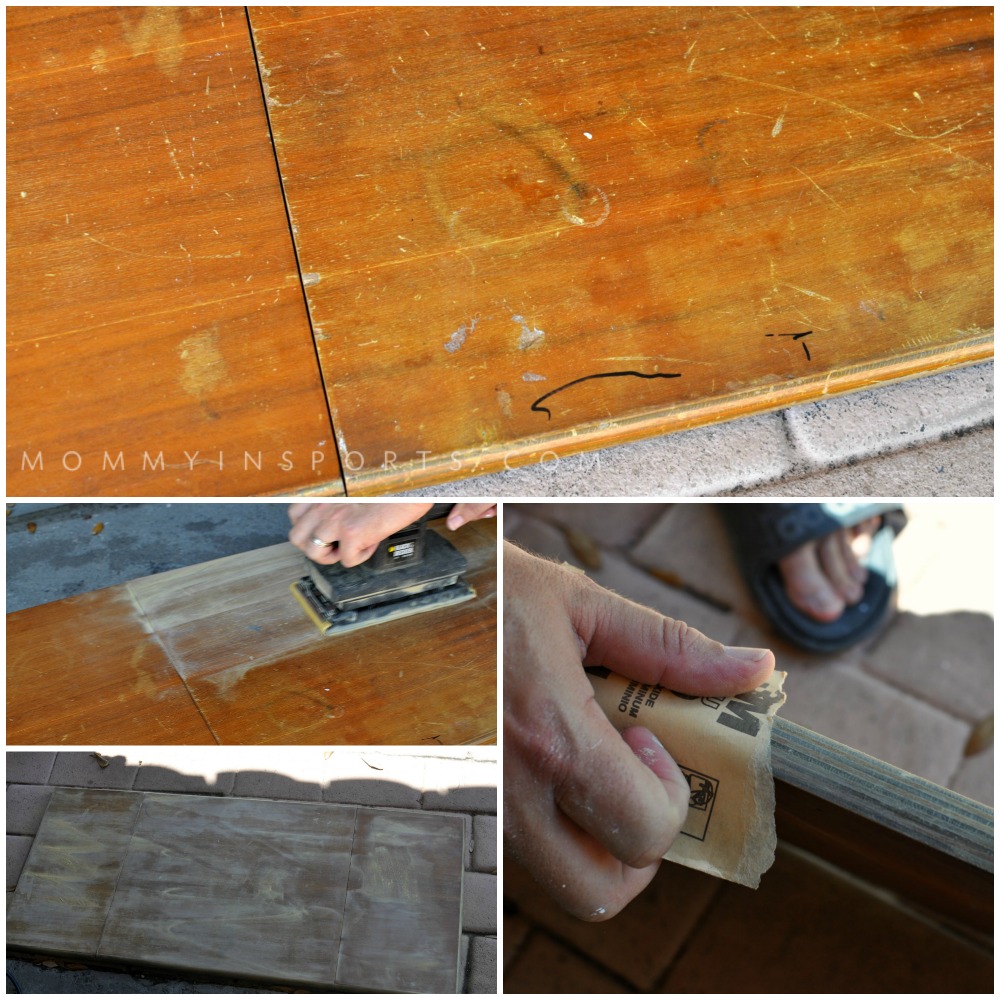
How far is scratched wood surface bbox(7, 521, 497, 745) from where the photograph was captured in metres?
1.13

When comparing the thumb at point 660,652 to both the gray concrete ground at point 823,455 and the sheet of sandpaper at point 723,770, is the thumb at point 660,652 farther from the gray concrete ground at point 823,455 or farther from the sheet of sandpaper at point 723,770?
the gray concrete ground at point 823,455

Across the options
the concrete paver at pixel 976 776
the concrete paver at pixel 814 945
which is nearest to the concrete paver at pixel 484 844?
the concrete paver at pixel 814 945

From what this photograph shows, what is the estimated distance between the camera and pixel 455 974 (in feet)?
3.92

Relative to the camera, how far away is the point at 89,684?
1136 millimetres

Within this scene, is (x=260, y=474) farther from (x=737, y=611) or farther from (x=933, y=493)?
(x=737, y=611)

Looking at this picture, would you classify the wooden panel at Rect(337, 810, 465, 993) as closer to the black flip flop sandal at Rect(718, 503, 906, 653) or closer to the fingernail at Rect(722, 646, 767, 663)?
the fingernail at Rect(722, 646, 767, 663)

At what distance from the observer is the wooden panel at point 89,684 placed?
1.12 meters

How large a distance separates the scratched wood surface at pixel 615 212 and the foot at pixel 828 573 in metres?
0.73

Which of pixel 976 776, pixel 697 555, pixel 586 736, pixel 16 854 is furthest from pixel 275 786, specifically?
pixel 976 776

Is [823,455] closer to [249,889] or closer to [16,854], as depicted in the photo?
[249,889]

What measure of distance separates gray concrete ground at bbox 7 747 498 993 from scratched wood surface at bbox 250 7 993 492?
1.36 feet

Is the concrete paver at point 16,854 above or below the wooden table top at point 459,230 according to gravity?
below

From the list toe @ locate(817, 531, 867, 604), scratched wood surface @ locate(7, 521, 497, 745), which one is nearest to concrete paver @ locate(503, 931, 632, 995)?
scratched wood surface @ locate(7, 521, 497, 745)

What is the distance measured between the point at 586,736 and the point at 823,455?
0.73 meters
